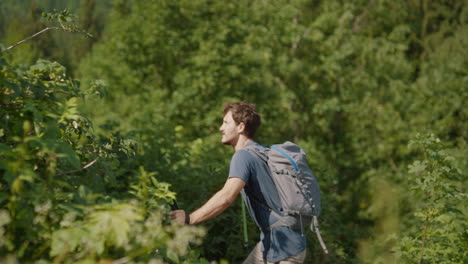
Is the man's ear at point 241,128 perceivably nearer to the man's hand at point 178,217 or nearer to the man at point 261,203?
the man at point 261,203

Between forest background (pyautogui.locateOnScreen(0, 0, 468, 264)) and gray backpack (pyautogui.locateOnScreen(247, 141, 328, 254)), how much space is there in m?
0.66

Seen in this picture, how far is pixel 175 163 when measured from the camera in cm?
575

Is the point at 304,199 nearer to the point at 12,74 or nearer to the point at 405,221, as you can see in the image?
the point at 12,74

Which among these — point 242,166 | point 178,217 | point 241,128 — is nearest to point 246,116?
point 241,128

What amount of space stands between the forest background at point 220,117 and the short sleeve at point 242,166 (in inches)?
19.3

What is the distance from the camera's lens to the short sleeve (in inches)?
115

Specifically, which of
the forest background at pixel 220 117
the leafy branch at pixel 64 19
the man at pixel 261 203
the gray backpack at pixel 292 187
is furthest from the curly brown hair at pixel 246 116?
the leafy branch at pixel 64 19

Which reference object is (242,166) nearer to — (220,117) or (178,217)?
(178,217)

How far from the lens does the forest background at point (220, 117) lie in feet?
6.29

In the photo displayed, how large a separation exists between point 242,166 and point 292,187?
14.9 inches

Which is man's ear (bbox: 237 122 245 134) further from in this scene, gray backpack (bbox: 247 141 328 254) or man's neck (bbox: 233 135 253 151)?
gray backpack (bbox: 247 141 328 254)

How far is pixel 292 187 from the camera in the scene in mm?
3080

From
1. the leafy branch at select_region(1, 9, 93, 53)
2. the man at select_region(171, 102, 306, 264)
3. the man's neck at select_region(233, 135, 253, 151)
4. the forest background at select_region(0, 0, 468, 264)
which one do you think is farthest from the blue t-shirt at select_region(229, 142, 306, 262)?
the leafy branch at select_region(1, 9, 93, 53)

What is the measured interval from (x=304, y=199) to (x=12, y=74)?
1.87 metres
